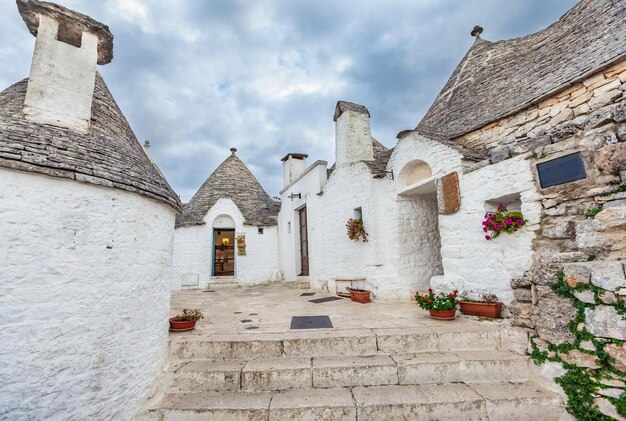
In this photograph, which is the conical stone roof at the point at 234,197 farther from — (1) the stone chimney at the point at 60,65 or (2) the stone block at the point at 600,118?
(2) the stone block at the point at 600,118

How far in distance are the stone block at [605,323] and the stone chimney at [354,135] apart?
19.1 ft

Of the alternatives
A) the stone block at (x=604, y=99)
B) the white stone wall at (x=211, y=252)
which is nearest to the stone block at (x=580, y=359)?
the stone block at (x=604, y=99)

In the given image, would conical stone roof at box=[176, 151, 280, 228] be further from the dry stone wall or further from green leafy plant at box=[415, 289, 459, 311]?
the dry stone wall

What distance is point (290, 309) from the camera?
606cm

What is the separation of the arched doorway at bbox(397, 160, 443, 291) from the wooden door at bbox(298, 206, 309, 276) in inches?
179

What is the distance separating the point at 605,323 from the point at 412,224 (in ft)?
13.4

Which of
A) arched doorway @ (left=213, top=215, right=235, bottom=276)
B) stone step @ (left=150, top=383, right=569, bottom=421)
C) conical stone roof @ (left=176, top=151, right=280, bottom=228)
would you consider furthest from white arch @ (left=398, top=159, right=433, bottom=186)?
arched doorway @ (left=213, top=215, right=235, bottom=276)

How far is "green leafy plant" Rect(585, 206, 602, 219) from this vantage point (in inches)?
128

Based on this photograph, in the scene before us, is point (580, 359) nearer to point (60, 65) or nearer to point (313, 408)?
point (313, 408)

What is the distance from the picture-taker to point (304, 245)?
10.9 meters

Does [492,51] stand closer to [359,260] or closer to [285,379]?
[359,260]

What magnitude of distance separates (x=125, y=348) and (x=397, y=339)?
3.39m

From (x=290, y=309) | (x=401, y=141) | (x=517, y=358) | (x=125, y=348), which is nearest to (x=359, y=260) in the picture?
(x=290, y=309)

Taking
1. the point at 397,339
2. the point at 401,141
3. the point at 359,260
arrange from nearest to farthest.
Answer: the point at 397,339 < the point at 401,141 < the point at 359,260
